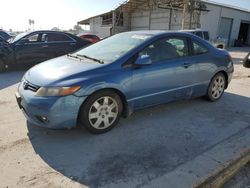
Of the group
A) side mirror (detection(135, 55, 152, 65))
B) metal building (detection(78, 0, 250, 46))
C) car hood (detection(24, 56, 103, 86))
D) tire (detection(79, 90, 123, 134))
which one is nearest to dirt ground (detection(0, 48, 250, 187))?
tire (detection(79, 90, 123, 134))

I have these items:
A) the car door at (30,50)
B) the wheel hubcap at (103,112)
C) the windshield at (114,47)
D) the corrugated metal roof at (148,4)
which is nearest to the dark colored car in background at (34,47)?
the car door at (30,50)

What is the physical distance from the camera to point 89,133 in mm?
3791

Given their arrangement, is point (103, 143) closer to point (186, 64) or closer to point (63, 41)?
point (186, 64)

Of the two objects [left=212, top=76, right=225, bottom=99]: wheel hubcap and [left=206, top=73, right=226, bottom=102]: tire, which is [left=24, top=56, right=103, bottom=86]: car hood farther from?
Answer: [left=212, top=76, right=225, bottom=99]: wheel hubcap

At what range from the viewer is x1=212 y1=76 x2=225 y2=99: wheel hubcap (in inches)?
213

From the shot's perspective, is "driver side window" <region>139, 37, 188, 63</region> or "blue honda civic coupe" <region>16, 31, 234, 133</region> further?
"driver side window" <region>139, 37, 188, 63</region>

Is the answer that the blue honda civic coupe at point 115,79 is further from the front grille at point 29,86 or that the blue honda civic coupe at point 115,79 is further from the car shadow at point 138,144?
the car shadow at point 138,144

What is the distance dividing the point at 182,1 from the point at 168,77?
2102 centimetres

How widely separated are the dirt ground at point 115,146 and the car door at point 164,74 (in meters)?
0.41

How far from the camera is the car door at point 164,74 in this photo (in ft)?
13.3

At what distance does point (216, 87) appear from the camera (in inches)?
215

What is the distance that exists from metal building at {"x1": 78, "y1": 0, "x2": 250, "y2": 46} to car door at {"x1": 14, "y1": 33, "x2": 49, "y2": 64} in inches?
624

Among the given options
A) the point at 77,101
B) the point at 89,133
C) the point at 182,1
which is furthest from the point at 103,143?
the point at 182,1

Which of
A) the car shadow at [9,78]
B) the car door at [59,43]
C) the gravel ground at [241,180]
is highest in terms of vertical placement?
the car door at [59,43]
